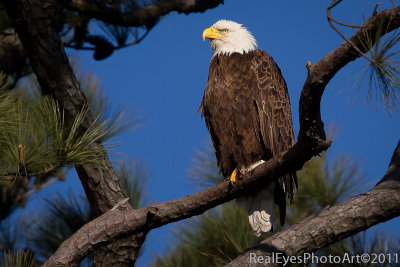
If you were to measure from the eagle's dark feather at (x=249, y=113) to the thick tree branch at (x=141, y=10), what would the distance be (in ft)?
4.35

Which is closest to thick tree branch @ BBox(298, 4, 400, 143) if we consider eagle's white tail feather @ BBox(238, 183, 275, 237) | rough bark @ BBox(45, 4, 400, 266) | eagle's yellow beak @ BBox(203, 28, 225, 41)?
rough bark @ BBox(45, 4, 400, 266)

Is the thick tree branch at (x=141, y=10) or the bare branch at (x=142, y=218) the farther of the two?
the thick tree branch at (x=141, y=10)

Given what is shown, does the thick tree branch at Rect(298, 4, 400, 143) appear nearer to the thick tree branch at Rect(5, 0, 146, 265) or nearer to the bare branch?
the bare branch

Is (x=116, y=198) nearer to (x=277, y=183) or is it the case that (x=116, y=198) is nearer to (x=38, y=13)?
(x=277, y=183)

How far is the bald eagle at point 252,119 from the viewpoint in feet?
11.5

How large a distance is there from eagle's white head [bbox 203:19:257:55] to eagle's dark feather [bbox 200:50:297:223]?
0.20 metres

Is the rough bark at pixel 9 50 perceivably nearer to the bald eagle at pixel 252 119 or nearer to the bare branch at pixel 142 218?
the bald eagle at pixel 252 119

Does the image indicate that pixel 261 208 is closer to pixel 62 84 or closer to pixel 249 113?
pixel 249 113

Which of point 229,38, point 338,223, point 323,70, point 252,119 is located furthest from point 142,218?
point 229,38

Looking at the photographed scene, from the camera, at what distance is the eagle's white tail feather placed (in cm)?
366

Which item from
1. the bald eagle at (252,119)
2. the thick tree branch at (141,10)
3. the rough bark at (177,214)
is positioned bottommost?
the rough bark at (177,214)

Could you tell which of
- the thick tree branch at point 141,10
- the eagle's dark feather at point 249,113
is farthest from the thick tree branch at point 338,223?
the thick tree branch at point 141,10

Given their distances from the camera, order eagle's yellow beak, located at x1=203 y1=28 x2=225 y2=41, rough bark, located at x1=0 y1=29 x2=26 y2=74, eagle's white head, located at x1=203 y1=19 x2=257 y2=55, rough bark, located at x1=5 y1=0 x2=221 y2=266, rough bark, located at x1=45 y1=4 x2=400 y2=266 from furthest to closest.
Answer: rough bark, located at x1=0 y1=29 x2=26 y2=74 → eagle's yellow beak, located at x1=203 y1=28 x2=225 y2=41 → eagle's white head, located at x1=203 y1=19 x2=257 y2=55 → rough bark, located at x1=5 y1=0 x2=221 y2=266 → rough bark, located at x1=45 y1=4 x2=400 y2=266

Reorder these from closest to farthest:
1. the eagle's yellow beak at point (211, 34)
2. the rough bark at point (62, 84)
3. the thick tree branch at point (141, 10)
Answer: the rough bark at point (62, 84), the eagle's yellow beak at point (211, 34), the thick tree branch at point (141, 10)
